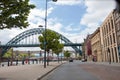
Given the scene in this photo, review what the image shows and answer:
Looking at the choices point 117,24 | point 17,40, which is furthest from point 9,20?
point 17,40

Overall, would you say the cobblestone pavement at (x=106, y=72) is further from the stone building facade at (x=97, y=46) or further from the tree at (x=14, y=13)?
the stone building facade at (x=97, y=46)

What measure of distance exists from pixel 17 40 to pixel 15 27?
536 ft

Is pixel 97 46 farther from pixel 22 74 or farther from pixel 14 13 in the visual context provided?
pixel 14 13

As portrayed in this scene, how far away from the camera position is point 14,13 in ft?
54.5

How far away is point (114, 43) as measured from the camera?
239 feet

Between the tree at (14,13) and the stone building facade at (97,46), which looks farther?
the stone building facade at (97,46)

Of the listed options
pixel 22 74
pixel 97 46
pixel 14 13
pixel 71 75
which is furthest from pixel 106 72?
pixel 97 46

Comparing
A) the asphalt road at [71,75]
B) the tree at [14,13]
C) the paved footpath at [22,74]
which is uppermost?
the tree at [14,13]

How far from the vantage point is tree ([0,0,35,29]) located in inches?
624

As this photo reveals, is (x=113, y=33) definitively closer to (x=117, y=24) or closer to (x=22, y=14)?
(x=117, y=24)

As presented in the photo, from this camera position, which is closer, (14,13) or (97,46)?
(14,13)

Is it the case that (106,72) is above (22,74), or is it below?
below

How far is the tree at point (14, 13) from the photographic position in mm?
15852

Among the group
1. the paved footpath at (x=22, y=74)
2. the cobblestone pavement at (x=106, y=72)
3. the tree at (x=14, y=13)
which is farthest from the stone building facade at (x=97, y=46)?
the tree at (x=14, y=13)
